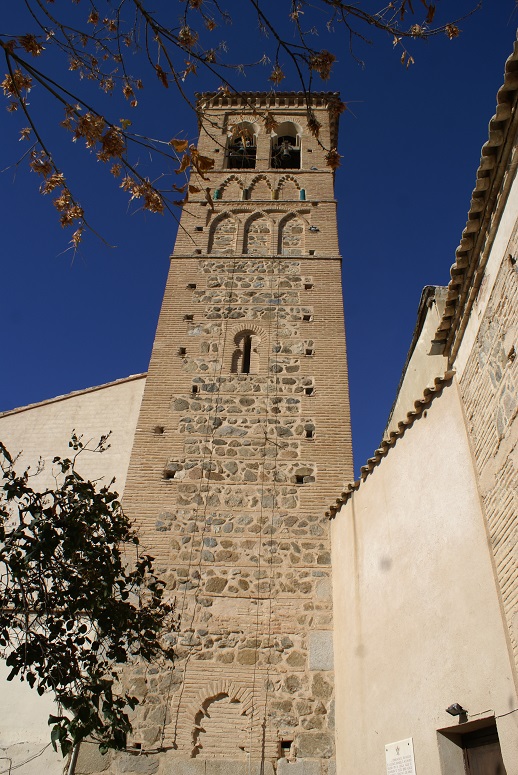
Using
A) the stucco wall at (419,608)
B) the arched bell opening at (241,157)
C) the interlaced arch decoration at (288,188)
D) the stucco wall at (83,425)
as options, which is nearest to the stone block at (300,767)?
the stucco wall at (419,608)

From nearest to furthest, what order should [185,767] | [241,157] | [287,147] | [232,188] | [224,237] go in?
[185,767] < [224,237] < [232,188] < [287,147] < [241,157]

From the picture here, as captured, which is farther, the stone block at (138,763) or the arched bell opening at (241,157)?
the arched bell opening at (241,157)

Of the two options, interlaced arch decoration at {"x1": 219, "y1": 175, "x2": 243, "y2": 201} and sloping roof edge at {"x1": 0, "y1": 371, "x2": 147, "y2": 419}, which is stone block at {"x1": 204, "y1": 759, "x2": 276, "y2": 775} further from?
interlaced arch decoration at {"x1": 219, "y1": 175, "x2": 243, "y2": 201}

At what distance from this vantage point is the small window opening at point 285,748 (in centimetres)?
603

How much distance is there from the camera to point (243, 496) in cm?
787

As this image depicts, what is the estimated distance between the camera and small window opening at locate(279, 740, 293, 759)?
603 centimetres

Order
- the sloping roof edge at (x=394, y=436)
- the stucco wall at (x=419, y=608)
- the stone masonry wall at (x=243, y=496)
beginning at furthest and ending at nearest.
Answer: the stone masonry wall at (x=243, y=496) < the sloping roof edge at (x=394, y=436) < the stucco wall at (x=419, y=608)

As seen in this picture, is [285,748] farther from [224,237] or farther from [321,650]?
[224,237]

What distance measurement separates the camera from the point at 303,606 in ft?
22.8

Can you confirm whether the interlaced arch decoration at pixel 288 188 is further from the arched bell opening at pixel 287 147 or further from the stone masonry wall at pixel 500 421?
the stone masonry wall at pixel 500 421

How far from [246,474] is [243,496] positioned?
1.07 ft

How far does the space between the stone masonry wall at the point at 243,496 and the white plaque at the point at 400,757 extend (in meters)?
1.35

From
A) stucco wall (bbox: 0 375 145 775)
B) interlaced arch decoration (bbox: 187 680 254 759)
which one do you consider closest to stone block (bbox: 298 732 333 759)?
interlaced arch decoration (bbox: 187 680 254 759)

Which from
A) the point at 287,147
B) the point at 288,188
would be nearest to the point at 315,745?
the point at 288,188
